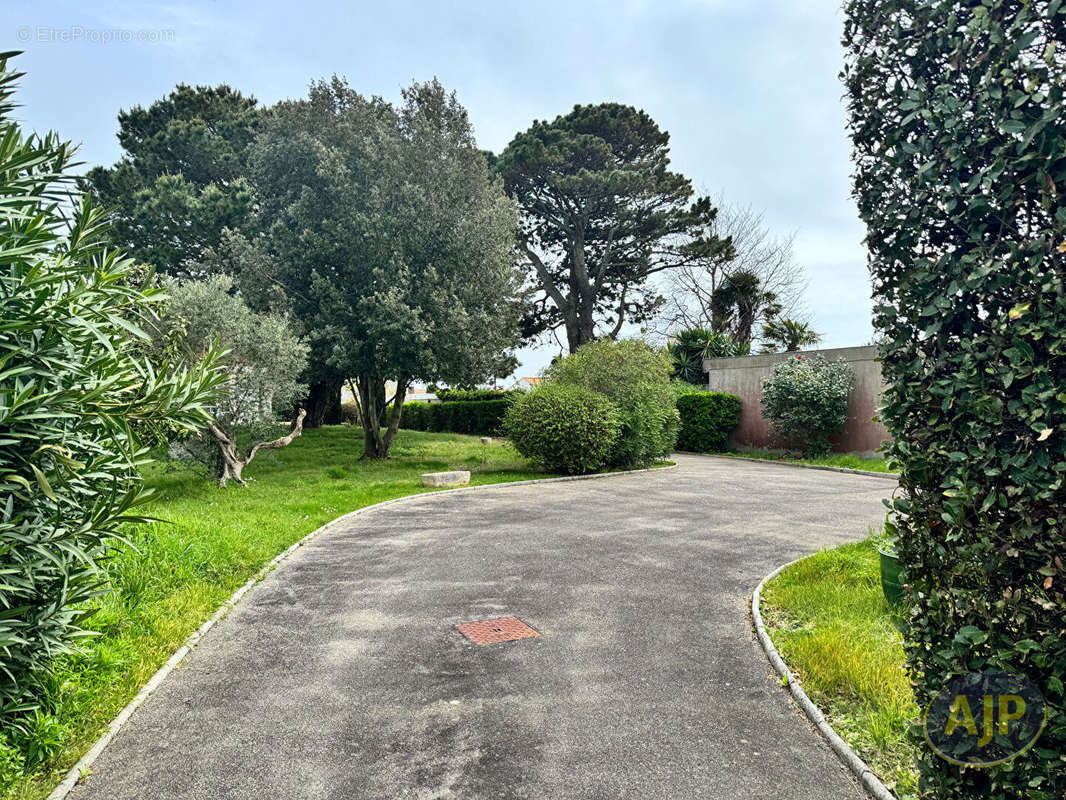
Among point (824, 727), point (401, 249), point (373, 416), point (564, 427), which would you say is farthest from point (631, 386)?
point (824, 727)

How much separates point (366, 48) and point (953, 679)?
34.5 feet

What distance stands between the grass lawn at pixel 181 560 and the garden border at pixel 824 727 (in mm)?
3853

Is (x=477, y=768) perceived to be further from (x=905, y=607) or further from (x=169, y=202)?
(x=169, y=202)

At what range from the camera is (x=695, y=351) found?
2519 cm

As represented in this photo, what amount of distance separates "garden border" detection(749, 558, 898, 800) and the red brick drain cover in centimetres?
176

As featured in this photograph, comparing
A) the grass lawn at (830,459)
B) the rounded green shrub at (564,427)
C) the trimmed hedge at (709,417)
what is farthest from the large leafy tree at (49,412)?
the trimmed hedge at (709,417)

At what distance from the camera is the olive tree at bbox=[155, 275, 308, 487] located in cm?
1234

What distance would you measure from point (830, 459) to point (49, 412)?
18.3 metres

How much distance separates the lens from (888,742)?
3.38 m

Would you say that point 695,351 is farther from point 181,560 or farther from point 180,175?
point 181,560

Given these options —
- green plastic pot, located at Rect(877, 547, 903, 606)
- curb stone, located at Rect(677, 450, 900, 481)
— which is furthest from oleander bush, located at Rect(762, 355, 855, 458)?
green plastic pot, located at Rect(877, 547, 903, 606)

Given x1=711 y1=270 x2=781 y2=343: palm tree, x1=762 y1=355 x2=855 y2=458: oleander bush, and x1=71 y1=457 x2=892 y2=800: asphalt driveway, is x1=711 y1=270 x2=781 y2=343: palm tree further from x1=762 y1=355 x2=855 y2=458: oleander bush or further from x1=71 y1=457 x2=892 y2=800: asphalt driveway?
x1=71 y1=457 x2=892 y2=800: asphalt driveway

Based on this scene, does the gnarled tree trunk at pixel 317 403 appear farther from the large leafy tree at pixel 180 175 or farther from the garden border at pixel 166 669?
the garden border at pixel 166 669

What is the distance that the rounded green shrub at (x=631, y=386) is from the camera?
655 inches
